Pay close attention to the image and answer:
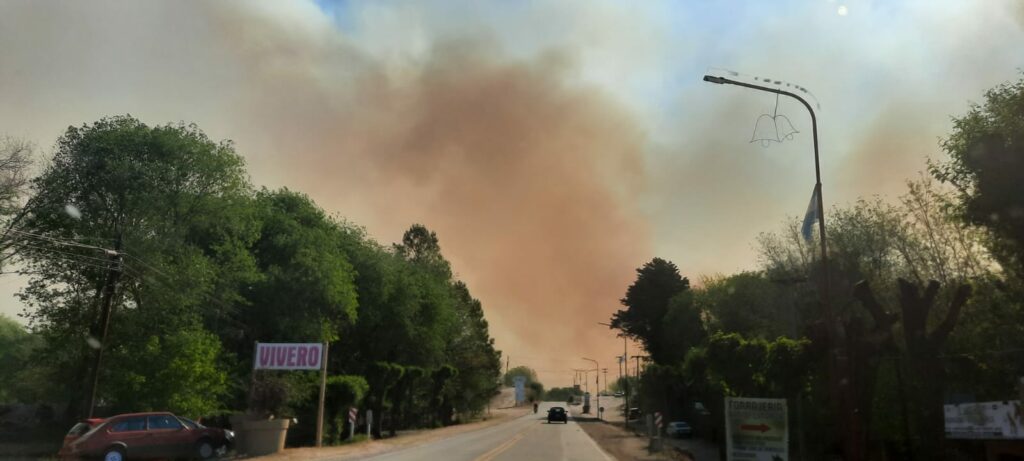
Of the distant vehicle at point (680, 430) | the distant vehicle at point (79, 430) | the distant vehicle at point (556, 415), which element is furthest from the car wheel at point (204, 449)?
the distant vehicle at point (556, 415)

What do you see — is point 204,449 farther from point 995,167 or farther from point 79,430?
point 995,167

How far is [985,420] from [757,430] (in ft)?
19.3

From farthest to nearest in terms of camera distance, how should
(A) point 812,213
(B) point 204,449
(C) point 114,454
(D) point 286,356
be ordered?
1. (D) point 286,356
2. (B) point 204,449
3. (C) point 114,454
4. (A) point 812,213

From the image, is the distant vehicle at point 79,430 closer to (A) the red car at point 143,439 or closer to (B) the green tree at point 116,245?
(A) the red car at point 143,439

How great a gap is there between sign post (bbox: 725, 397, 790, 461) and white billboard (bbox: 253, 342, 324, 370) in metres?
21.6

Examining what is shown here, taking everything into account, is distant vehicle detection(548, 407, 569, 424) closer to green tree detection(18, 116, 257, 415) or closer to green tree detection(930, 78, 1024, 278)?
green tree detection(18, 116, 257, 415)

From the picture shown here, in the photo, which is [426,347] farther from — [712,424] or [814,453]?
[814,453]

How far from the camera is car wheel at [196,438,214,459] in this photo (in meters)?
26.1

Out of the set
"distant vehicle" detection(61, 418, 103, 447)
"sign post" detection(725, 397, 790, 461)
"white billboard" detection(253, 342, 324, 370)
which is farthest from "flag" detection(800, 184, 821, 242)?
"distant vehicle" detection(61, 418, 103, 447)

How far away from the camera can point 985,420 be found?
17266 mm

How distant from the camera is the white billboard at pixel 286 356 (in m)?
32.5

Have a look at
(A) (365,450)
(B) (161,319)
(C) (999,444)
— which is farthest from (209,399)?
(C) (999,444)

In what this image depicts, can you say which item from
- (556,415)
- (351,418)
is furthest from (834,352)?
(556,415)

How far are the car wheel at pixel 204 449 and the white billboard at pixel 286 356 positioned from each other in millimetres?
5990
